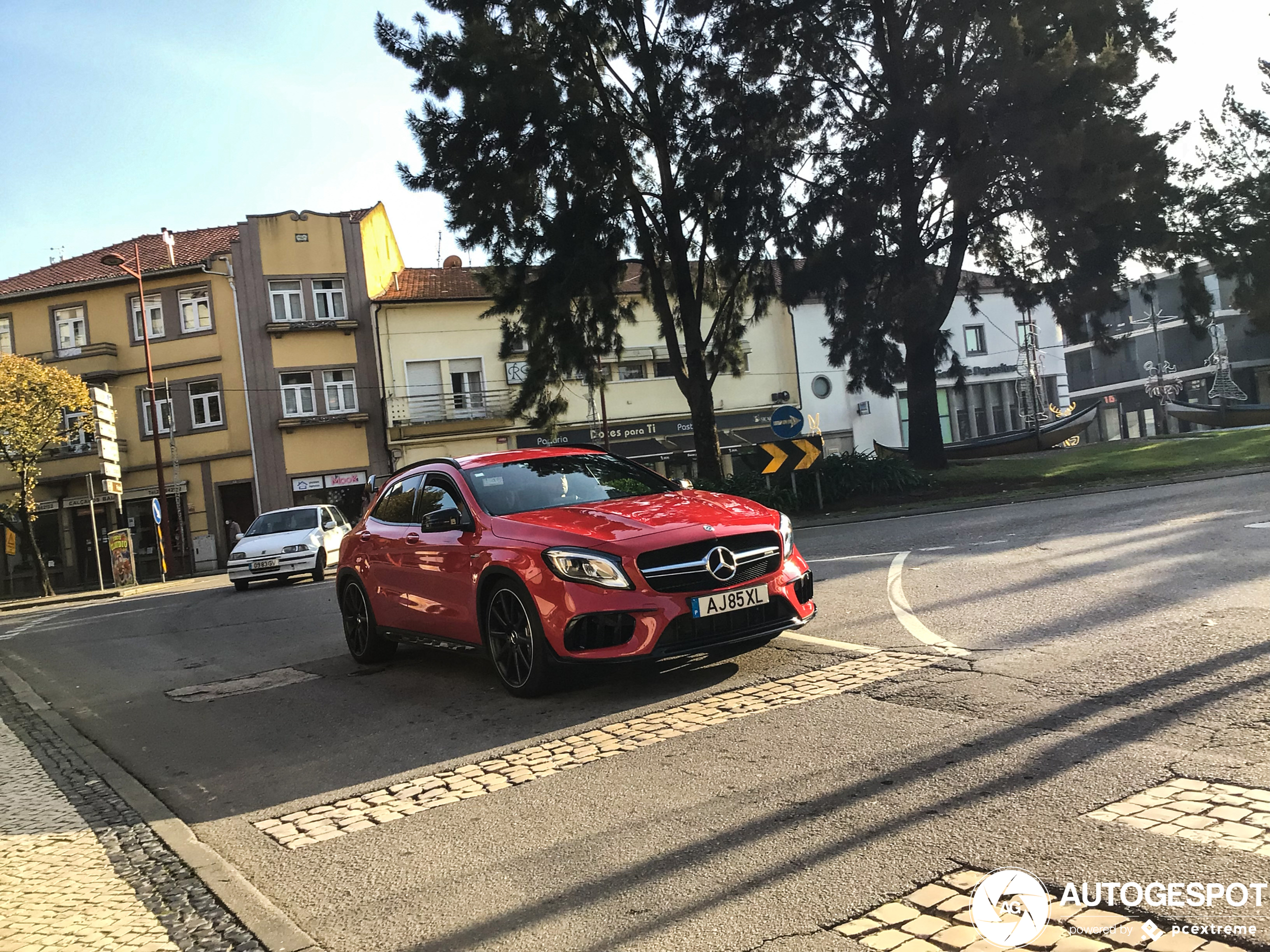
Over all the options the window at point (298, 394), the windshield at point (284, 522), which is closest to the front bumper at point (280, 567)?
the windshield at point (284, 522)

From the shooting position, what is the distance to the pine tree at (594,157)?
22.8 m

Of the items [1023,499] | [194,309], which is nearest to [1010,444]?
[1023,499]

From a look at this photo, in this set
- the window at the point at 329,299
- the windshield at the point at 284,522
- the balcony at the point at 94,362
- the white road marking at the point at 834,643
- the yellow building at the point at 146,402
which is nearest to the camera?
the white road marking at the point at 834,643

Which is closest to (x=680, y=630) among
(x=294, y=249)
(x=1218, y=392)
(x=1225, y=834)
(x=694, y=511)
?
(x=694, y=511)

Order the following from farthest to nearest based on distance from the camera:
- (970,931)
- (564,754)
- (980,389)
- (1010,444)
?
1. (980,389)
2. (1010,444)
3. (564,754)
4. (970,931)

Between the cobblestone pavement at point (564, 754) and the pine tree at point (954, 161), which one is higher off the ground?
the pine tree at point (954, 161)

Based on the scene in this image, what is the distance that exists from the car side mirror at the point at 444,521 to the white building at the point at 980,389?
4474 cm

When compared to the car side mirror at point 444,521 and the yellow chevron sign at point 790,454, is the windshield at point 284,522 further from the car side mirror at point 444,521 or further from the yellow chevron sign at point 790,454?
the car side mirror at point 444,521

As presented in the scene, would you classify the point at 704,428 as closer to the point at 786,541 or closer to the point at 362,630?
the point at 362,630

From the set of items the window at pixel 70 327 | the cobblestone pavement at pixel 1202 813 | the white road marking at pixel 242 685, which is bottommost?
the white road marking at pixel 242 685

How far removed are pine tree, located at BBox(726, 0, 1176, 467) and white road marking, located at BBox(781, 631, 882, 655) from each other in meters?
16.9

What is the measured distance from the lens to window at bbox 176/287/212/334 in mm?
42344

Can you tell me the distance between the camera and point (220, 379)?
41.9 metres

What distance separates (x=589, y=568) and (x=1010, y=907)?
140 inches
